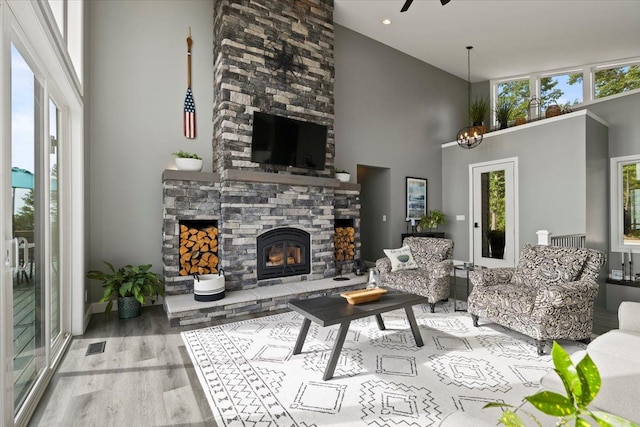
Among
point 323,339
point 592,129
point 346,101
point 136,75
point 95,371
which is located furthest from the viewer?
point 346,101

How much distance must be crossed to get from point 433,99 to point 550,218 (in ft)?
11.2

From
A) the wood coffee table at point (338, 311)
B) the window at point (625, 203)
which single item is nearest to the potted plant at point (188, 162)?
the wood coffee table at point (338, 311)

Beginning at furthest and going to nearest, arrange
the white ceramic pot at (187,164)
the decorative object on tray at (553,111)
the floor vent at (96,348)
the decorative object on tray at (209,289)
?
the decorative object on tray at (553,111) → the white ceramic pot at (187,164) → the decorative object on tray at (209,289) → the floor vent at (96,348)

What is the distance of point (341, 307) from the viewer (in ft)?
8.87

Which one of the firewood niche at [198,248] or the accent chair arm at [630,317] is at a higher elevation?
the firewood niche at [198,248]

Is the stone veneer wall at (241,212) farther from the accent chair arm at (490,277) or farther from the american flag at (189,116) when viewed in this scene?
the accent chair arm at (490,277)

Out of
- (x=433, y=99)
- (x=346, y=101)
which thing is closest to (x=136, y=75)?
(x=346, y=101)

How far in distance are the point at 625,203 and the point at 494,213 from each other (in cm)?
195

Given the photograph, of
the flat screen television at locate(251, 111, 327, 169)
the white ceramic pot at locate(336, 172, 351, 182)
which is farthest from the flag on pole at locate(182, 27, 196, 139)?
the white ceramic pot at locate(336, 172, 351, 182)

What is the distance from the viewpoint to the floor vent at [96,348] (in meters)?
2.87

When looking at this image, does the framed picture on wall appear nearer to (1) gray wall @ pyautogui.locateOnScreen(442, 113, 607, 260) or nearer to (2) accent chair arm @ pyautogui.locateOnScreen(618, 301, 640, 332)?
(1) gray wall @ pyautogui.locateOnScreen(442, 113, 607, 260)

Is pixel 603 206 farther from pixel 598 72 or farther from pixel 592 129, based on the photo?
pixel 598 72

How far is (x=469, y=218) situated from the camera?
22.8ft

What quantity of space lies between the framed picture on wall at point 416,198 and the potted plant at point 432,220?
13cm
